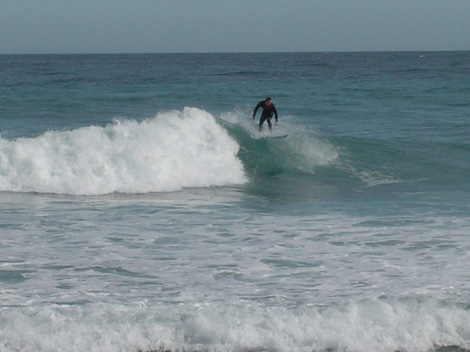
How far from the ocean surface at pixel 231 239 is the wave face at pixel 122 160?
0.14 feet

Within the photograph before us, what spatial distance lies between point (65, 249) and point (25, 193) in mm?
5017

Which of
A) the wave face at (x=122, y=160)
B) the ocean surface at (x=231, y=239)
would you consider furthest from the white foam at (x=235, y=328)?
the wave face at (x=122, y=160)

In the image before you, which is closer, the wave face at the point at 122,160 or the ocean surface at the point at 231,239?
the ocean surface at the point at 231,239

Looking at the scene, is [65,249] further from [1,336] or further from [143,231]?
[1,336]

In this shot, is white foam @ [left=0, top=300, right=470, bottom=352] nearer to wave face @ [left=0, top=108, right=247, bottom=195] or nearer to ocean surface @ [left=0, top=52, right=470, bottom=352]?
ocean surface @ [left=0, top=52, right=470, bottom=352]

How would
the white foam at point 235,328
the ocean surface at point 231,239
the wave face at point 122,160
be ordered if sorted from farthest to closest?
the wave face at point 122,160 → the ocean surface at point 231,239 → the white foam at point 235,328

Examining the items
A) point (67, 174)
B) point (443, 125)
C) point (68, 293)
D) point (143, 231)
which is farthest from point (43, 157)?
point (443, 125)

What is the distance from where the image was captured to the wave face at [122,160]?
1375 cm

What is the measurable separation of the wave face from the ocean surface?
0.04m

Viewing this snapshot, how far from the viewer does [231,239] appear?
9320 mm

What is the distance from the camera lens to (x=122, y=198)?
1290 centimetres

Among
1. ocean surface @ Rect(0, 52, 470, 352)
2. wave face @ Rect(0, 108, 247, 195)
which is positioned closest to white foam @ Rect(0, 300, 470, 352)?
ocean surface @ Rect(0, 52, 470, 352)

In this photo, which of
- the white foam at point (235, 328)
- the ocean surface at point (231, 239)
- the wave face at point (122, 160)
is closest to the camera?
the white foam at point (235, 328)

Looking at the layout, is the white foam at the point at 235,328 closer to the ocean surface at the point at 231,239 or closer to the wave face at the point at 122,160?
the ocean surface at the point at 231,239
